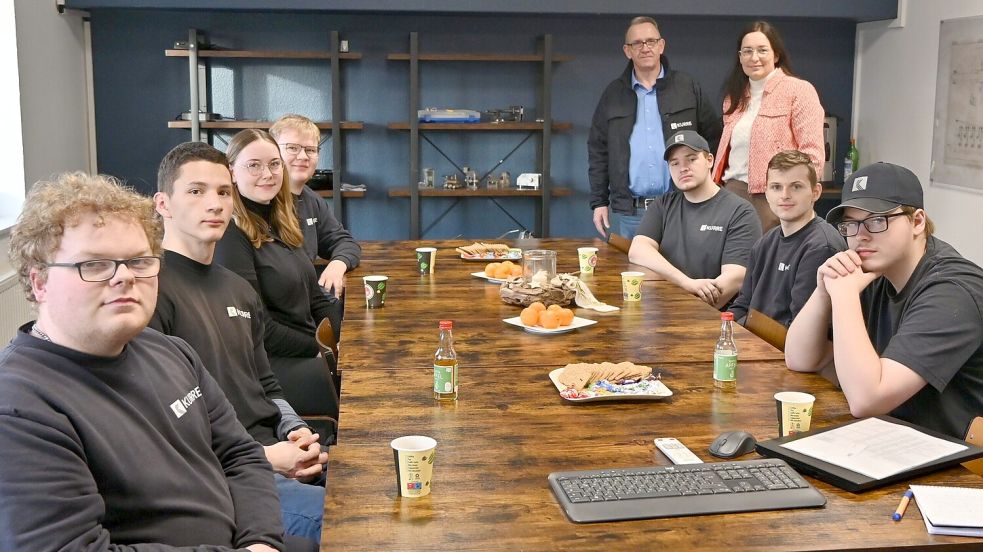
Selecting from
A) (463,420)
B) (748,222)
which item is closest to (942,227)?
(748,222)

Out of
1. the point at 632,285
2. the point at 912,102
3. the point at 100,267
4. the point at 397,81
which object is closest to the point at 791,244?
the point at 632,285

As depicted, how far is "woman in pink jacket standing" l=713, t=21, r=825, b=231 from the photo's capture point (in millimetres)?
5012

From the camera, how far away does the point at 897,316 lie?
7.86 ft

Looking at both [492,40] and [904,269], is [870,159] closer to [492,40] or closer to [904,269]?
[492,40]

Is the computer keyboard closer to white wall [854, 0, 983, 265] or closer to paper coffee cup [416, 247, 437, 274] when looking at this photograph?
paper coffee cup [416, 247, 437, 274]

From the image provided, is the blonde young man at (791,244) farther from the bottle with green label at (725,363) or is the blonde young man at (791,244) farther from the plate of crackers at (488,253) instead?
the plate of crackers at (488,253)

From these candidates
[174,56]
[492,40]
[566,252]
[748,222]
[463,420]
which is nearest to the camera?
[463,420]

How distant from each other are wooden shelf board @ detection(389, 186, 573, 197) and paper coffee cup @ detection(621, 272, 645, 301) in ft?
11.2

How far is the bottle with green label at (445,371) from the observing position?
226 cm

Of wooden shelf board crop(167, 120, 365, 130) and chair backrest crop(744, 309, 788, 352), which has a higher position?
wooden shelf board crop(167, 120, 365, 130)

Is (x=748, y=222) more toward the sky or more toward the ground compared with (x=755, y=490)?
more toward the sky

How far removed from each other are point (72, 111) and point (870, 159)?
5.67m

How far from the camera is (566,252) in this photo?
4.84 m

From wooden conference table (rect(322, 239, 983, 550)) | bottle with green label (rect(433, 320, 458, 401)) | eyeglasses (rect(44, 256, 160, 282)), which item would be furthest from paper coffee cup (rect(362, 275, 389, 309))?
eyeglasses (rect(44, 256, 160, 282))
